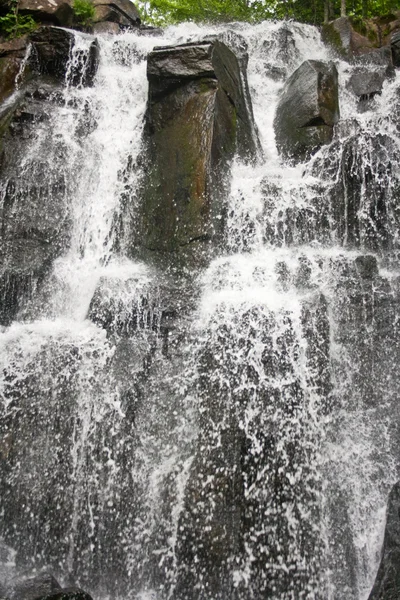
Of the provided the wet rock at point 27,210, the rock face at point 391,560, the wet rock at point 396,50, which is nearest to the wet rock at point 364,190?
the rock face at point 391,560

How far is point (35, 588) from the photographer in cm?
461

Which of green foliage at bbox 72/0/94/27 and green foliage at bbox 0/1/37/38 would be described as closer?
green foliage at bbox 0/1/37/38

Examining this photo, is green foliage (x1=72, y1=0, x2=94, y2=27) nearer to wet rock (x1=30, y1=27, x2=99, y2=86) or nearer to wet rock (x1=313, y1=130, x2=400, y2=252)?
wet rock (x1=30, y1=27, x2=99, y2=86)

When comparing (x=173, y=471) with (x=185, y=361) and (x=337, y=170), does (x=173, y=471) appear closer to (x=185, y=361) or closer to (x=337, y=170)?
(x=185, y=361)

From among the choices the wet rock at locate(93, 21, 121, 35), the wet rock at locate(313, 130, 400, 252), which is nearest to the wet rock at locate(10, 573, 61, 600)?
the wet rock at locate(313, 130, 400, 252)

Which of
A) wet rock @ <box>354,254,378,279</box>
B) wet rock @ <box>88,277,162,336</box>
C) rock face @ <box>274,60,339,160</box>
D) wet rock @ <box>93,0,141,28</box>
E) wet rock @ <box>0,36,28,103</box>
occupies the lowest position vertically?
wet rock @ <box>88,277,162,336</box>

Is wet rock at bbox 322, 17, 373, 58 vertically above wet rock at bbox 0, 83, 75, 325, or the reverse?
wet rock at bbox 322, 17, 373, 58

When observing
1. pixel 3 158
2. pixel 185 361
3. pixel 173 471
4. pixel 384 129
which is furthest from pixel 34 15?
pixel 173 471

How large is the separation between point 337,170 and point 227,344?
12.8 ft

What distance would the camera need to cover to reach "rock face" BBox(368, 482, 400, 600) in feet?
15.5

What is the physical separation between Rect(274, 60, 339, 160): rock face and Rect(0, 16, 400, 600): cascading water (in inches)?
59.9

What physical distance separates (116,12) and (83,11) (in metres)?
1.53

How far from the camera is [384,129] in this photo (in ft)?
30.9

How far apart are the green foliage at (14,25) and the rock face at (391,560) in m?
12.6
